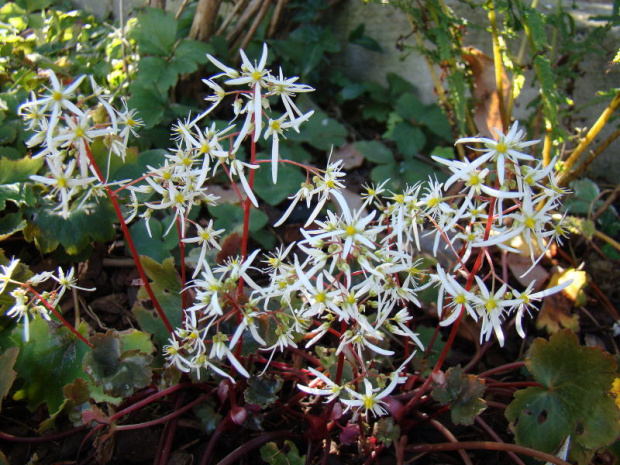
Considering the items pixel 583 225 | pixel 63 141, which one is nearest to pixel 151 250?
pixel 63 141


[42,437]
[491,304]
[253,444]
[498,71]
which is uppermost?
[498,71]

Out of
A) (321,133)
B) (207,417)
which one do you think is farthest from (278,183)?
(207,417)

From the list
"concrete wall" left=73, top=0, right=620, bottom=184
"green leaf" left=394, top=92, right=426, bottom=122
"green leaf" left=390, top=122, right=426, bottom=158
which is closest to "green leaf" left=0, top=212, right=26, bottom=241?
"concrete wall" left=73, top=0, right=620, bottom=184

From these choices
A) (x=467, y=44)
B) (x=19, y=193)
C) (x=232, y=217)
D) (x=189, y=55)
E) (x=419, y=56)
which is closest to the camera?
(x=19, y=193)

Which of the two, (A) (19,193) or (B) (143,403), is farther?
(A) (19,193)

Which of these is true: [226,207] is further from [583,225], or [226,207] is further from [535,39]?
[583,225]

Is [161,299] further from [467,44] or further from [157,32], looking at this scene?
[467,44]
